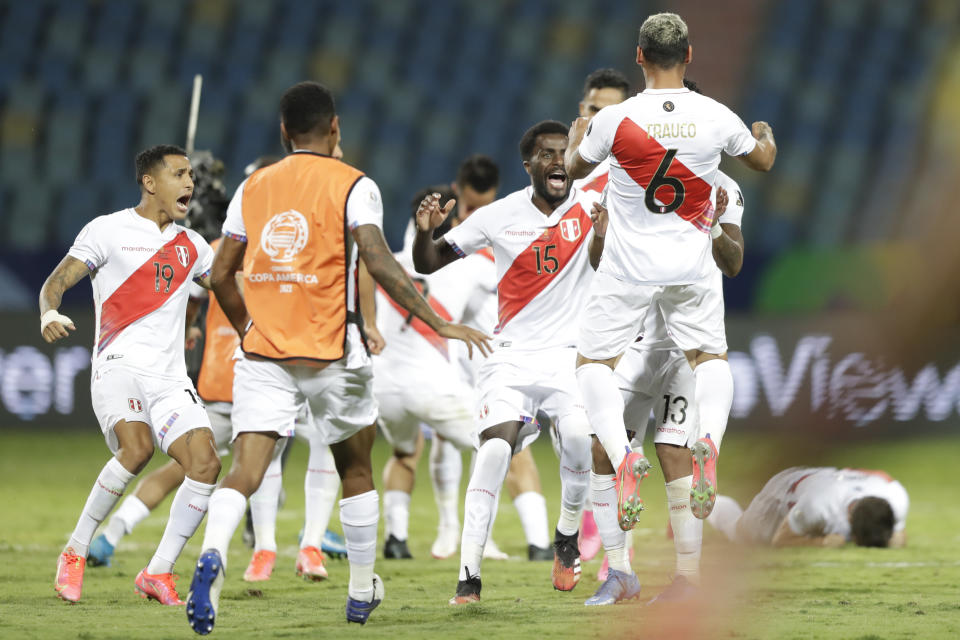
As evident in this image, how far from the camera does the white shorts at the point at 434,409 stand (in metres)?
6.79

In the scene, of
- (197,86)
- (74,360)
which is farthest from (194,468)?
(74,360)

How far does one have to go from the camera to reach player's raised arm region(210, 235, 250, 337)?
4.20 m

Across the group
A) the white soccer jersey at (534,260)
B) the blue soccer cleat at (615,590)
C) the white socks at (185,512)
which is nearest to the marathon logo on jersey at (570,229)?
the white soccer jersey at (534,260)

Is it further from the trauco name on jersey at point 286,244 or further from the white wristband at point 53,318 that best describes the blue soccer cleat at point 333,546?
the trauco name on jersey at point 286,244

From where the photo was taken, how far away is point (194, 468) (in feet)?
15.1

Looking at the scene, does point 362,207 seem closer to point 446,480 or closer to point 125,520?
point 125,520

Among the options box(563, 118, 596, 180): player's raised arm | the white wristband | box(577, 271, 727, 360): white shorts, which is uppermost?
box(563, 118, 596, 180): player's raised arm

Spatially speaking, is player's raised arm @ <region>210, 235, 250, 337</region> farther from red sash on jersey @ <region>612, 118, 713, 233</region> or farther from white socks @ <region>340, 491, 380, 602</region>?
red sash on jersey @ <region>612, 118, 713, 233</region>

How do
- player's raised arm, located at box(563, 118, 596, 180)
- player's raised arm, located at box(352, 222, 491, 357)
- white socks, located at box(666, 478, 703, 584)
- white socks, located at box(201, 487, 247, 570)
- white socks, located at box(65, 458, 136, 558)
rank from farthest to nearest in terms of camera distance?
white socks, located at box(65, 458, 136, 558) → white socks, located at box(666, 478, 703, 584) → player's raised arm, located at box(563, 118, 596, 180) → player's raised arm, located at box(352, 222, 491, 357) → white socks, located at box(201, 487, 247, 570)

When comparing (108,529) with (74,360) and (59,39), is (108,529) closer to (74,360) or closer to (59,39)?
(74,360)

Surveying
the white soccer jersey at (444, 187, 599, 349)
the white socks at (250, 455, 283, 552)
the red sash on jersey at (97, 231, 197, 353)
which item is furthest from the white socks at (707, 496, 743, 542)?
the white socks at (250, 455, 283, 552)

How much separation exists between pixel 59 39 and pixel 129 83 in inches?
44.5

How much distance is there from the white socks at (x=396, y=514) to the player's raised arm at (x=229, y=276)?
247 cm

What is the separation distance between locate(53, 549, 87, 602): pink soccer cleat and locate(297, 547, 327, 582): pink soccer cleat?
1.20m
